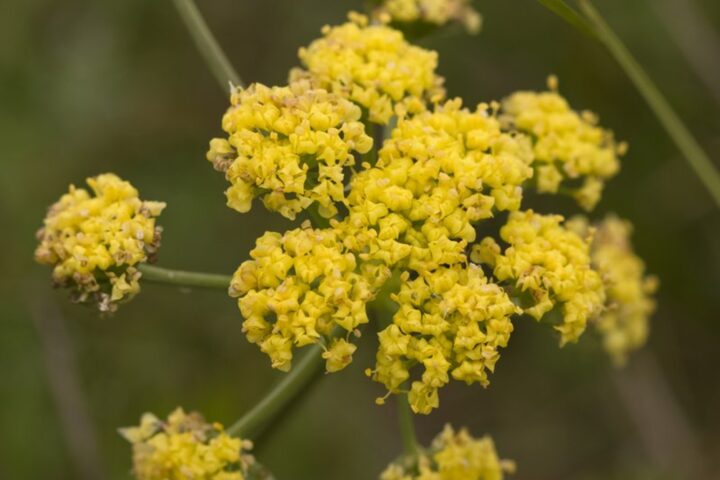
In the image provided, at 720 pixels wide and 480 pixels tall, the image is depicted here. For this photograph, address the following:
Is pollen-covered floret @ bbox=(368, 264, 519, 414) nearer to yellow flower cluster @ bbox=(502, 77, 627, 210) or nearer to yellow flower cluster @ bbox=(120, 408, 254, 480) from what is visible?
yellow flower cluster @ bbox=(120, 408, 254, 480)

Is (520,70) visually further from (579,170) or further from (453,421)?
(579,170)

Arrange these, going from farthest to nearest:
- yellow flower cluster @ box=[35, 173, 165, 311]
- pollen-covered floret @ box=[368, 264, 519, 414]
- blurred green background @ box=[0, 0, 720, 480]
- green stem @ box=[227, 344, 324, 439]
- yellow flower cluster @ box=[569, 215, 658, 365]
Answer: blurred green background @ box=[0, 0, 720, 480]
yellow flower cluster @ box=[569, 215, 658, 365]
green stem @ box=[227, 344, 324, 439]
yellow flower cluster @ box=[35, 173, 165, 311]
pollen-covered floret @ box=[368, 264, 519, 414]

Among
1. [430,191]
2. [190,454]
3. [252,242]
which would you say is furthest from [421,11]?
[252,242]

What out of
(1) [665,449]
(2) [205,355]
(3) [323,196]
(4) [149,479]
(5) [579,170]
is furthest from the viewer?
(1) [665,449]

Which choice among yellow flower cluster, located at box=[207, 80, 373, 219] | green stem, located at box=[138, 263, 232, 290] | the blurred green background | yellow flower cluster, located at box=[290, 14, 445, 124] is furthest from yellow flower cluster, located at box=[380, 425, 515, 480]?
the blurred green background

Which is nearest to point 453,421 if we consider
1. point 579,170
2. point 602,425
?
point 602,425

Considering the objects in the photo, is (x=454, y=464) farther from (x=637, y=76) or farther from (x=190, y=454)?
(x=637, y=76)
